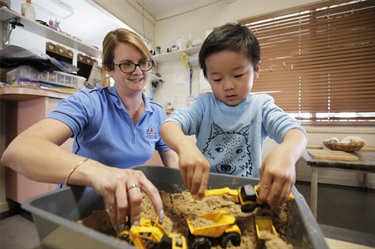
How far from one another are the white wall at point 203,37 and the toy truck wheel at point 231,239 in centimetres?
181

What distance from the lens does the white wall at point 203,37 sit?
177cm

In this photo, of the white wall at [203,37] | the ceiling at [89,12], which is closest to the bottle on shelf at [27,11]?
the ceiling at [89,12]

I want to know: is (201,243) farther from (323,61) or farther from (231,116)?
(323,61)

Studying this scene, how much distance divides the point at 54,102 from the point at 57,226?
Answer: 124 centimetres

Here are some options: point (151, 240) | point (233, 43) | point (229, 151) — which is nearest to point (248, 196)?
point (151, 240)

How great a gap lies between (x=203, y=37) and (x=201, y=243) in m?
2.57

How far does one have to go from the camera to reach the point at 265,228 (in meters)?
0.31

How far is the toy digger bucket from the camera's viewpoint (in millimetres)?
292

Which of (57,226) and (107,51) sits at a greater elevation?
(107,51)

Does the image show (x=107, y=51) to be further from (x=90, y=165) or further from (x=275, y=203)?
(x=275, y=203)

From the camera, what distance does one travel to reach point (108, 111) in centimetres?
68

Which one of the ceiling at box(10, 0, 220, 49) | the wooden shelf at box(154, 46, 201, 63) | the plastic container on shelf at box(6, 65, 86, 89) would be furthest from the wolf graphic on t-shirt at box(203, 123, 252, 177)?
the ceiling at box(10, 0, 220, 49)

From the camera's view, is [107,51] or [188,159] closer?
[188,159]

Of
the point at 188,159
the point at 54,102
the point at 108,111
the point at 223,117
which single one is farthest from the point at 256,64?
the point at 54,102
